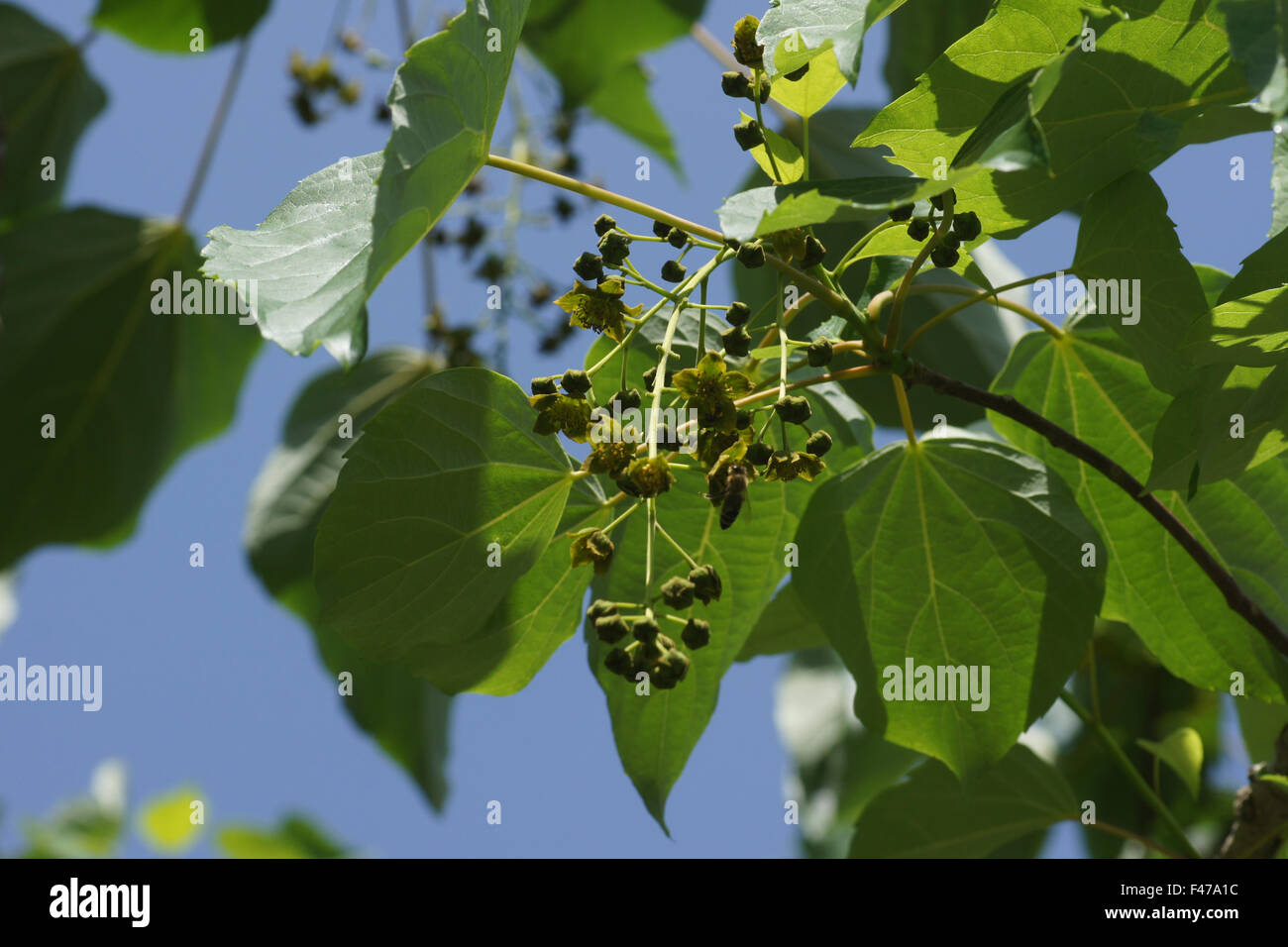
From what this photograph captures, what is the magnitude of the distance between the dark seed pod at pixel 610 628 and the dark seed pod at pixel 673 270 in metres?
0.28

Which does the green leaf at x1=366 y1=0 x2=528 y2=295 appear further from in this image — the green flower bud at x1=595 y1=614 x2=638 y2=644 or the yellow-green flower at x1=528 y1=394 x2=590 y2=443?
the green flower bud at x1=595 y1=614 x2=638 y2=644

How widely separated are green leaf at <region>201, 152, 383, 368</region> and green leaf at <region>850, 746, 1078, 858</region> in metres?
0.92

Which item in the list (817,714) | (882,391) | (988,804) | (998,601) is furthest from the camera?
(817,714)

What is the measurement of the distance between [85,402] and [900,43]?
177 centimetres

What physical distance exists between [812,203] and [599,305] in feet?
0.77

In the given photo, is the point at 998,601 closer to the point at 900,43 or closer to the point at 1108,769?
the point at 900,43

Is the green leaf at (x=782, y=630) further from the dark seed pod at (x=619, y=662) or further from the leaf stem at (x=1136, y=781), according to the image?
the dark seed pod at (x=619, y=662)

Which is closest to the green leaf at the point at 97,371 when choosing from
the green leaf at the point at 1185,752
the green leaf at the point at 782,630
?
the green leaf at the point at 782,630

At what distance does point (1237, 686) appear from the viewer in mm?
1047

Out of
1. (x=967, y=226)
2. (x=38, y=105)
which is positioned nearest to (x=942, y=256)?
(x=967, y=226)

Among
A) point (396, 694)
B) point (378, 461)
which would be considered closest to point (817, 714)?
point (396, 694)

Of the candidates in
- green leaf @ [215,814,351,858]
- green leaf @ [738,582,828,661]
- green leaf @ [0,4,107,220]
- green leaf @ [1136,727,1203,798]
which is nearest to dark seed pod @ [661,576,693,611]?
green leaf @ [738,582,828,661]

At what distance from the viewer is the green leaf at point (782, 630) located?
1310mm
